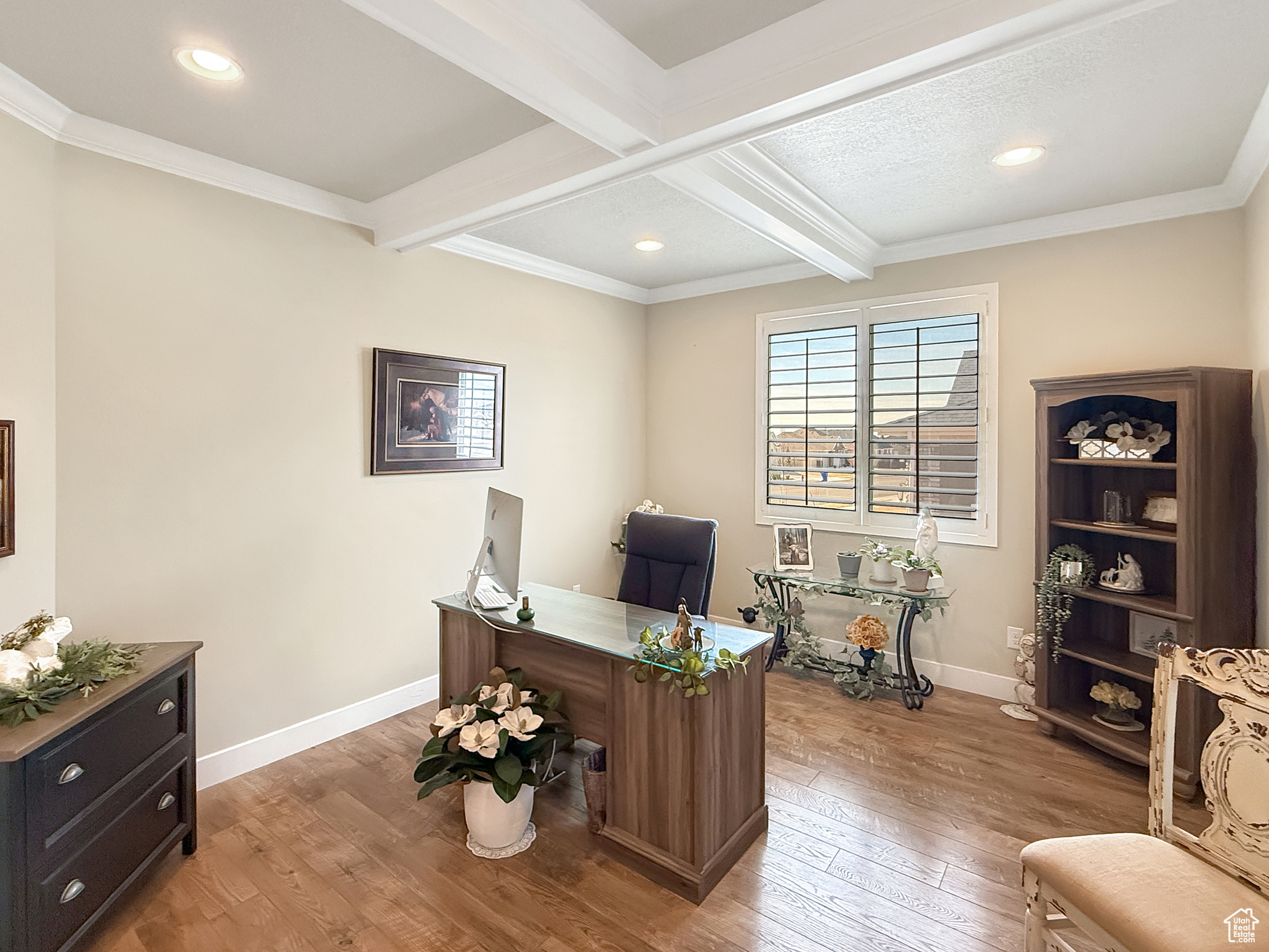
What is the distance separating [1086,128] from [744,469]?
262 centimetres

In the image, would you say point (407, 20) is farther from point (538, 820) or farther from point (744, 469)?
point (744, 469)

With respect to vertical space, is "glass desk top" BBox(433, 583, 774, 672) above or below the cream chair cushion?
above

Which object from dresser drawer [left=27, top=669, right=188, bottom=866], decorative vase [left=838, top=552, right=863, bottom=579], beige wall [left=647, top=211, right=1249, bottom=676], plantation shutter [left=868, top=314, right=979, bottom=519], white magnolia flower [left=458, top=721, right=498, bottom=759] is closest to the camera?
dresser drawer [left=27, top=669, right=188, bottom=866]

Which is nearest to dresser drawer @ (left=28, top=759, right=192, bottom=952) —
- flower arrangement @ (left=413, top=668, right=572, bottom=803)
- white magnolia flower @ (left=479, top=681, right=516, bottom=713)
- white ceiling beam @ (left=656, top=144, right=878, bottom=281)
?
flower arrangement @ (left=413, top=668, right=572, bottom=803)

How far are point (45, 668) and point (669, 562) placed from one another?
2240 mm

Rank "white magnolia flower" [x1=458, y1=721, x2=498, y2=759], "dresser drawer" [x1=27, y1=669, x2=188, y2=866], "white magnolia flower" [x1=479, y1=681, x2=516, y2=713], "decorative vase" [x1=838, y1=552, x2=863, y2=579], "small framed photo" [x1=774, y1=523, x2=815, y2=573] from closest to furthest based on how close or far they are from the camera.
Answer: "dresser drawer" [x1=27, y1=669, x2=188, y2=866] → "white magnolia flower" [x1=458, y1=721, x2=498, y2=759] → "white magnolia flower" [x1=479, y1=681, x2=516, y2=713] → "decorative vase" [x1=838, y1=552, x2=863, y2=579] → "small framed photo" [x1=774, y1=523, x2=815, y2=573]

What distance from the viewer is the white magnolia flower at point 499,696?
7.49ft

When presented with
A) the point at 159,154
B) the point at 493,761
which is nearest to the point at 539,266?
the point at 159,154

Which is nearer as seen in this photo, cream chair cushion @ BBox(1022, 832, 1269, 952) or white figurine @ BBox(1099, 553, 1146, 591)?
cream chair cushion @ BBox(1022, 832, 1269, 952)

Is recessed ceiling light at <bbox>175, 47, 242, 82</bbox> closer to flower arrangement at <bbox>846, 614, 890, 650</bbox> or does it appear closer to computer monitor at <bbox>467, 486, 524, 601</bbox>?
computer monitor at <bbox>467, 486, 524, 601</bbox>

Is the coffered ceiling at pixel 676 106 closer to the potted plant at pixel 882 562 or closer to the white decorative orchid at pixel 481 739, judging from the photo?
the potted plant at pixel 882 562

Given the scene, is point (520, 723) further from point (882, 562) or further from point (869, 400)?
point (869, 400)

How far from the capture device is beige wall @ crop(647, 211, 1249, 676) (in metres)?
2.93

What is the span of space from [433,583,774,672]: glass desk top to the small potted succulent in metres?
1.84
